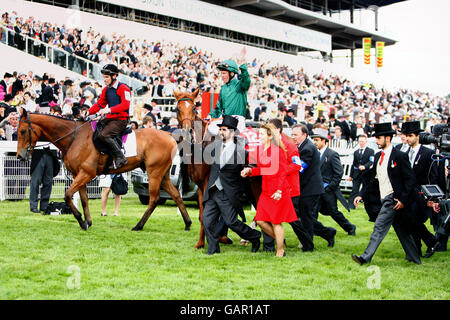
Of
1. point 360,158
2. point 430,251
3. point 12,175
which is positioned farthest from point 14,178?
point 430,251

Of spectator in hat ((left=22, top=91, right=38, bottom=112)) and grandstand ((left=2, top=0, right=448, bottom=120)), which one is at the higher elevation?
grandstand ((left=2, top=0, right=448, bottom=120))

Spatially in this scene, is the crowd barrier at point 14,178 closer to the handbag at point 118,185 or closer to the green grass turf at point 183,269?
the handbag at point 118,185

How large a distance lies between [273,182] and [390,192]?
1.52 meters

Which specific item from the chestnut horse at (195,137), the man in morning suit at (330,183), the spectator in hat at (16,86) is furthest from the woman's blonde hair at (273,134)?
the spectator in hat at (16,86)

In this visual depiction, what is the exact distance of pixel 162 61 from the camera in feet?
83.8

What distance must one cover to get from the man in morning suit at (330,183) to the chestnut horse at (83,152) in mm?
2460

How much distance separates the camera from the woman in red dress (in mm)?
7035

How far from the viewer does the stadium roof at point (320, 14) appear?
4494 cm

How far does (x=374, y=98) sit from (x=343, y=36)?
19486 mm

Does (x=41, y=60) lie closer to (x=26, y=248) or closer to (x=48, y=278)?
(x=26, y=248)

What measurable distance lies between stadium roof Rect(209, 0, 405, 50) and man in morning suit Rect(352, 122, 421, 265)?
1382 inches

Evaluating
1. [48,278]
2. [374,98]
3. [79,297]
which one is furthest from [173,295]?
[374,98]

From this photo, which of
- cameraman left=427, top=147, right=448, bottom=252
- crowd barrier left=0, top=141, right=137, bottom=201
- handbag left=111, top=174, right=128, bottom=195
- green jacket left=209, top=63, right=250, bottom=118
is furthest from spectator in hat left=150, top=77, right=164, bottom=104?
cameraman left=427, top=147, right=448, bottom=252

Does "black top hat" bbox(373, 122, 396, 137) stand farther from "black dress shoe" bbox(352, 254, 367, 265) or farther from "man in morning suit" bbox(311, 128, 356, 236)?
"man in morning suit" bbox(311, 128, 356, 236)
